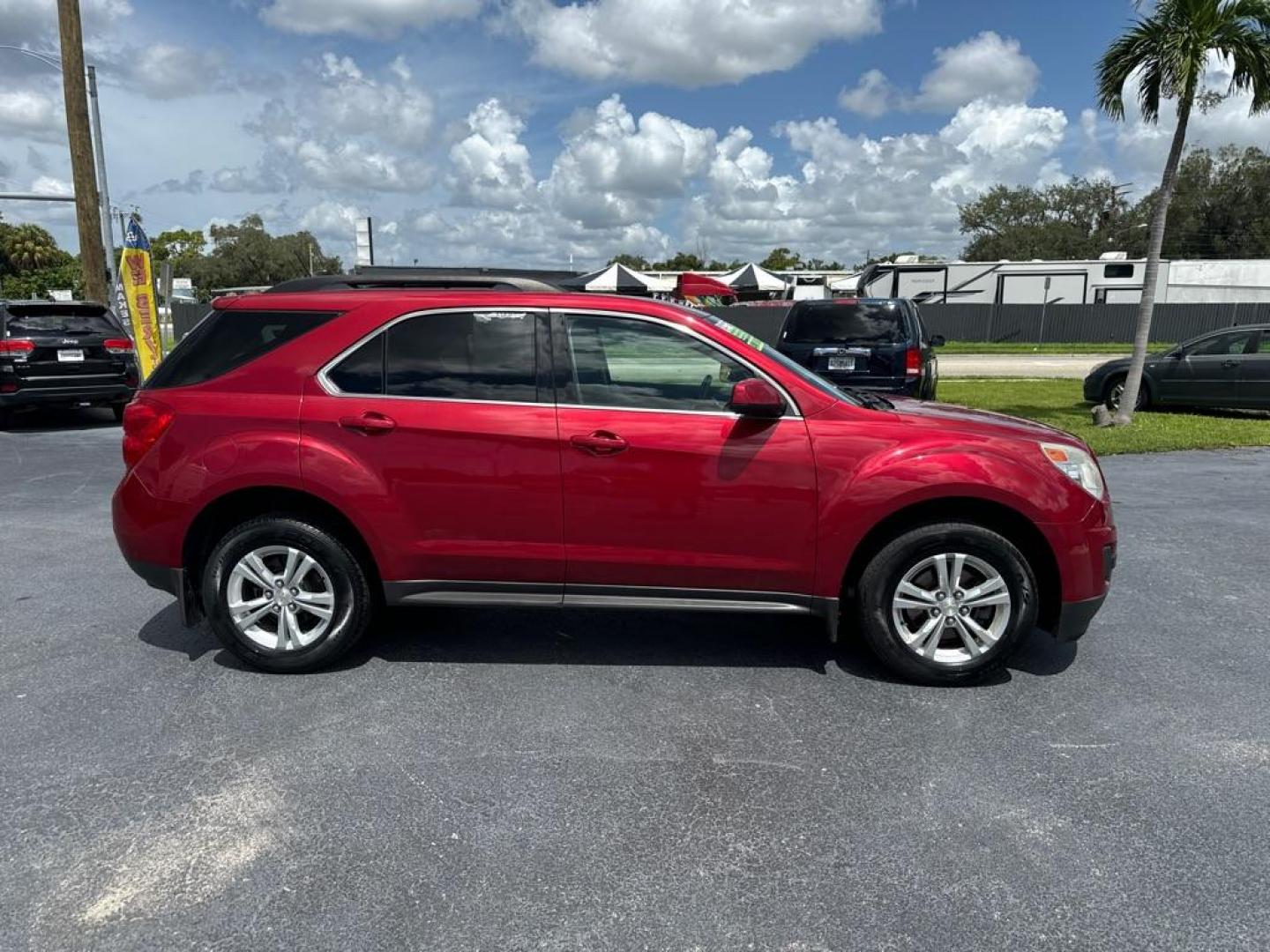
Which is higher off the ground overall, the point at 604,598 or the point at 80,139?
the point at 80,139

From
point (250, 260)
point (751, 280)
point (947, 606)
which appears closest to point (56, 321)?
point (947, 606)

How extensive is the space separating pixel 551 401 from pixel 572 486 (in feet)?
1.30

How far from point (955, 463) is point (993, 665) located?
94cm

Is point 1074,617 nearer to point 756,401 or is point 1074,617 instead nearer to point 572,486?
point 756,401

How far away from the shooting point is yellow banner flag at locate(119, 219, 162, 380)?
14.4m

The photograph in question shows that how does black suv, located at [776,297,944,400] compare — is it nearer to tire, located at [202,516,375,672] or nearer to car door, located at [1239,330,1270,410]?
car door, located at [1239,330,1270,410]

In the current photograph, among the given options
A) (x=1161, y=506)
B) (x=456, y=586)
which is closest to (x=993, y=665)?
(x=456, y=586)

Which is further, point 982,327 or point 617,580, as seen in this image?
point 982,327

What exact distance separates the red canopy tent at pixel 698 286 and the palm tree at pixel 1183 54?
19201 mm

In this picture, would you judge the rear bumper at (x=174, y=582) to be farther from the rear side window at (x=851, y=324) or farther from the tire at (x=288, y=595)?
the rear side window at (x=851, y=324)

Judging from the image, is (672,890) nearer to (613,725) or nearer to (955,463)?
(613,725)

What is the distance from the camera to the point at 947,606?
3.96m

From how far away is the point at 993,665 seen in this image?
399cm

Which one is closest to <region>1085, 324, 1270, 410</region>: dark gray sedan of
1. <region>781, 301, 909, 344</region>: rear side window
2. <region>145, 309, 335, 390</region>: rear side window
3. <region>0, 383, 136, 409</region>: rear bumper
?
<region>781, 301, 909, 344</region>: rear side window
